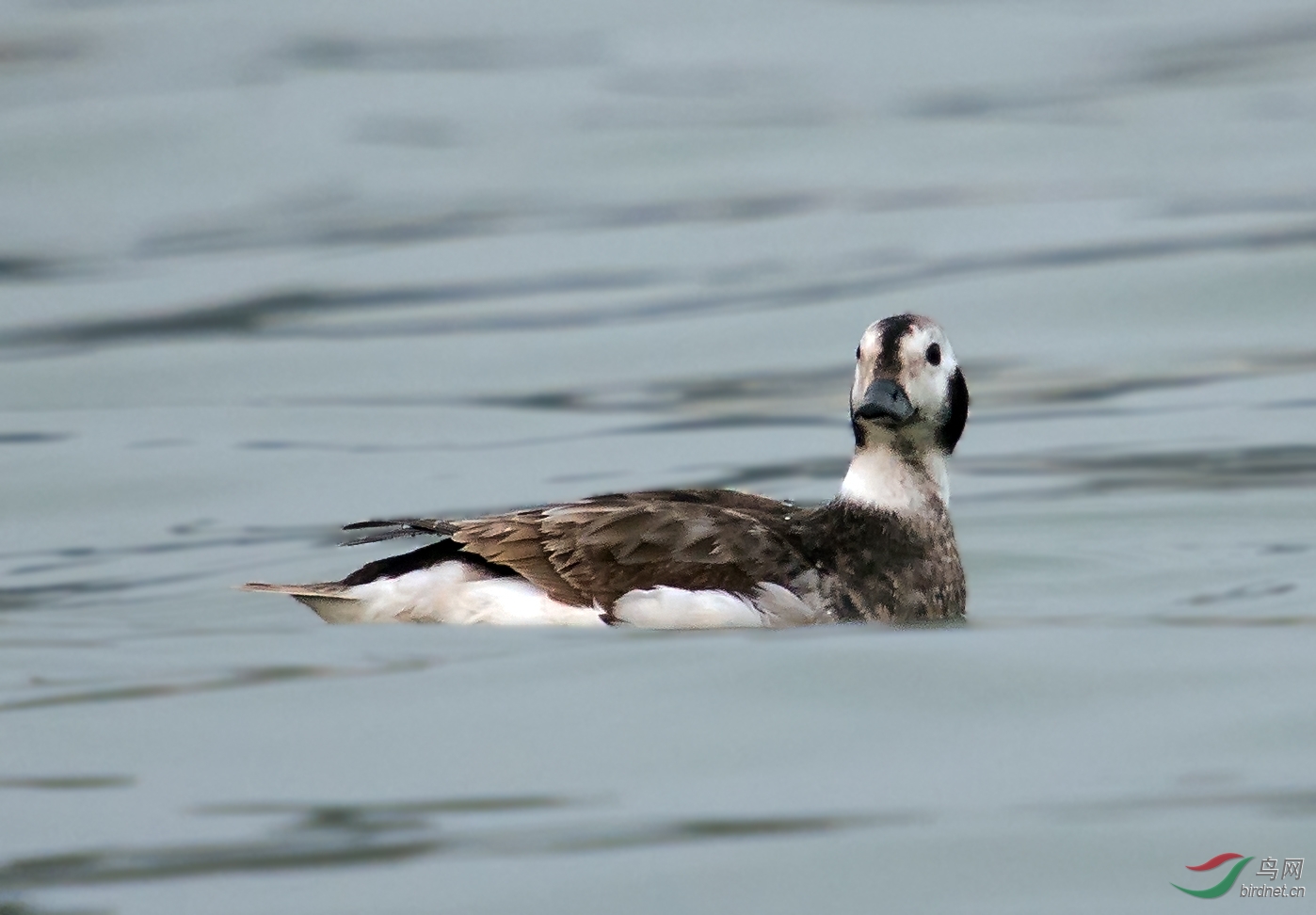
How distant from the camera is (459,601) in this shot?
27.7 ft

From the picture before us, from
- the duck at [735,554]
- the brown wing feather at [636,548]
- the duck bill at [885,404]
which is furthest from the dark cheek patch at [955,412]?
the brown wing feather at [636,548]

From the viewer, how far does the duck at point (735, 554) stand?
8.26 m

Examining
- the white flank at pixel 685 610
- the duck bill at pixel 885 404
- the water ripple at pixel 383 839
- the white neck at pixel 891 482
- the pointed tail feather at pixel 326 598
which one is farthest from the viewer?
the white neck at pixel 891 482

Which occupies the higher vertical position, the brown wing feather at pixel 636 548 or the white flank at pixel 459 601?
the brown wing feather at pixel 636 548

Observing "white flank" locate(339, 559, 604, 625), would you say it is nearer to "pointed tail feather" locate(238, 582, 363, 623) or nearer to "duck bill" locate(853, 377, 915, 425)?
"pointed tail feather" locate(238, 582, 363, 623)

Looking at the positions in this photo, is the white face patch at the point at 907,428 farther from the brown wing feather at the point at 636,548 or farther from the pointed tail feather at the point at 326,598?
the pointed tail feather at the point at 326,598

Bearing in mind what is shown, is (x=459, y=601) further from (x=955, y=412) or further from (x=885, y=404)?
(x=955, y=412)

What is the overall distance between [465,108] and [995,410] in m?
8.03

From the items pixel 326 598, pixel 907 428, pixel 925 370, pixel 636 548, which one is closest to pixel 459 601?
pixel 326 598

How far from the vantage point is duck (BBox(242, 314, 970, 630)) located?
8258 mm

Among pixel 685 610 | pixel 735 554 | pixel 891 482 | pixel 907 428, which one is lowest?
pixel 685 610

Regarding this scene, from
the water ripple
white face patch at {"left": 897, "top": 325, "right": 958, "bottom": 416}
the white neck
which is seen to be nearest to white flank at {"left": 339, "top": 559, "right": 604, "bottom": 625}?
the white neck

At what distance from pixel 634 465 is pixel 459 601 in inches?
139

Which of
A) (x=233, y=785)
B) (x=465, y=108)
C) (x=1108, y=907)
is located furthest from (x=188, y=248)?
(x=1108, y=907)
